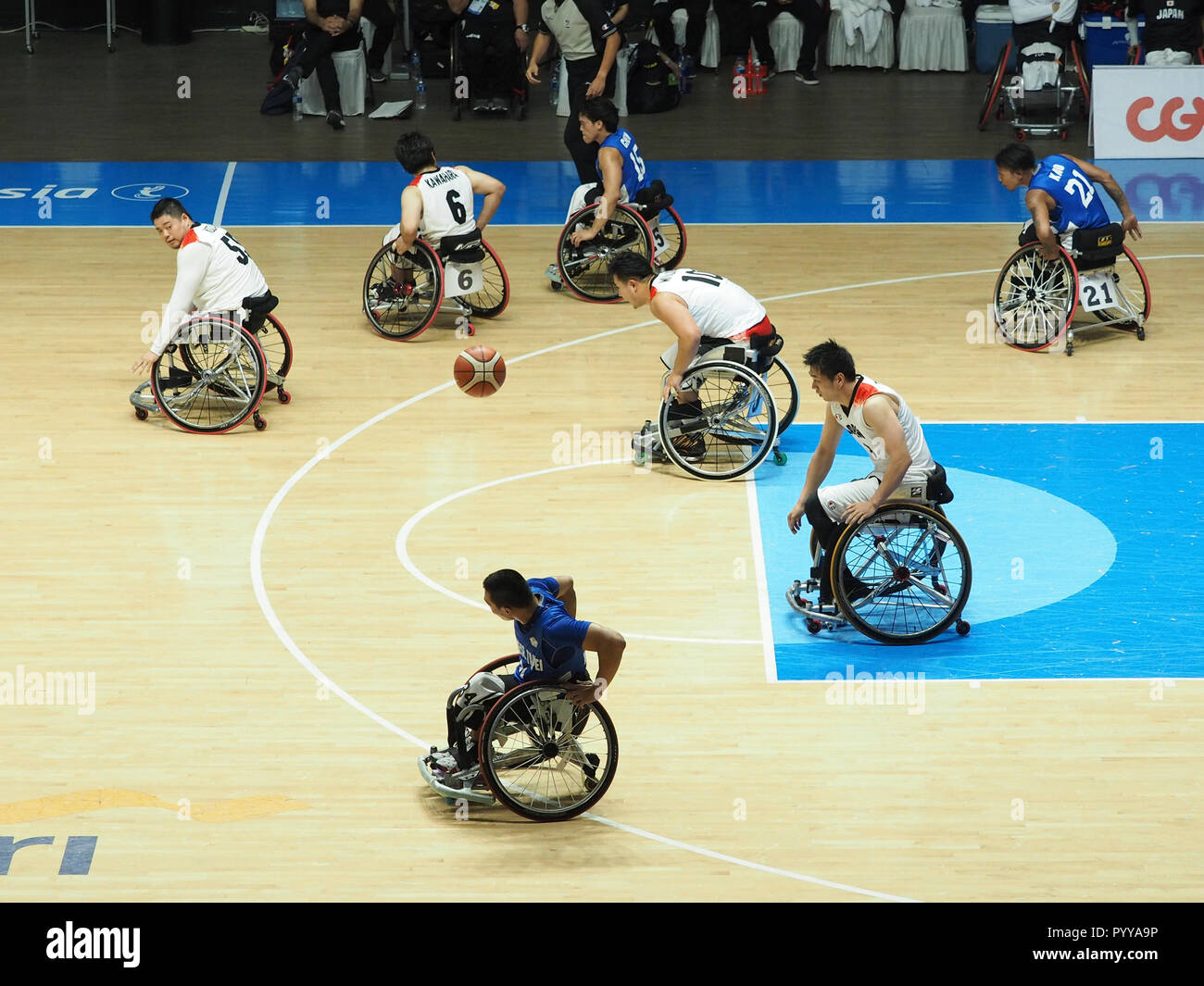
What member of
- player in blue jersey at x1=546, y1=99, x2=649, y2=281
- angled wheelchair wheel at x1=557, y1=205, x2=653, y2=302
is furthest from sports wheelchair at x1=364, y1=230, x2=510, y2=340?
player in blue jersey at x1=546, y1=99, x2=649, y2=281

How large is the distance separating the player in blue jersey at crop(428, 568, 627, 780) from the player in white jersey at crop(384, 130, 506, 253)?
5.20m

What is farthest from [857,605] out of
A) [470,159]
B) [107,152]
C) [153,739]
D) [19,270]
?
[107,152]

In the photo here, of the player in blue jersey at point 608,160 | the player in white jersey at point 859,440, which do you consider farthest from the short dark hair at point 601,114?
the player in white jersey at point 859,440

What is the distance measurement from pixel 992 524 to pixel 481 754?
3.60 meters

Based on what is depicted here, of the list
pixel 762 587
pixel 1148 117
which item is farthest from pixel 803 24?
pixel 762 587

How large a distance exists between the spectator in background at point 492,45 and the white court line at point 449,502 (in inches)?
345

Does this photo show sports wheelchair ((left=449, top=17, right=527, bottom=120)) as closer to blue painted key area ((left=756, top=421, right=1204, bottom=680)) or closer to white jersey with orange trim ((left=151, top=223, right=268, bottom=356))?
white jersey with orange trim ((left=151, top=223, right=268, bottom=356))

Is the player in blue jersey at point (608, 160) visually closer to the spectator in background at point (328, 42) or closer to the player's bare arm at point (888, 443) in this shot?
the player's bare arm at point (888, 443)

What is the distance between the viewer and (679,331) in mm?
8578

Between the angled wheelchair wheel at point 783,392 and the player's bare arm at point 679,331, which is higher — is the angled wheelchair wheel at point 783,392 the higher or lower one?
the lower one

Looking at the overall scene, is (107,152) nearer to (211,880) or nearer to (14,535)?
(14,535)

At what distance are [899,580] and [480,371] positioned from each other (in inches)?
142

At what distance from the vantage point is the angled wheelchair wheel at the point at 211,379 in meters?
9.15

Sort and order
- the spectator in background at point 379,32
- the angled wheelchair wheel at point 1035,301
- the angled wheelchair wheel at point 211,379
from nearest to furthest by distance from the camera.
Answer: the angled wheelchair wheel at point 211,379 < the angled wheelchair wheel at point 1035,301 < the spectator in background at point 379,32
